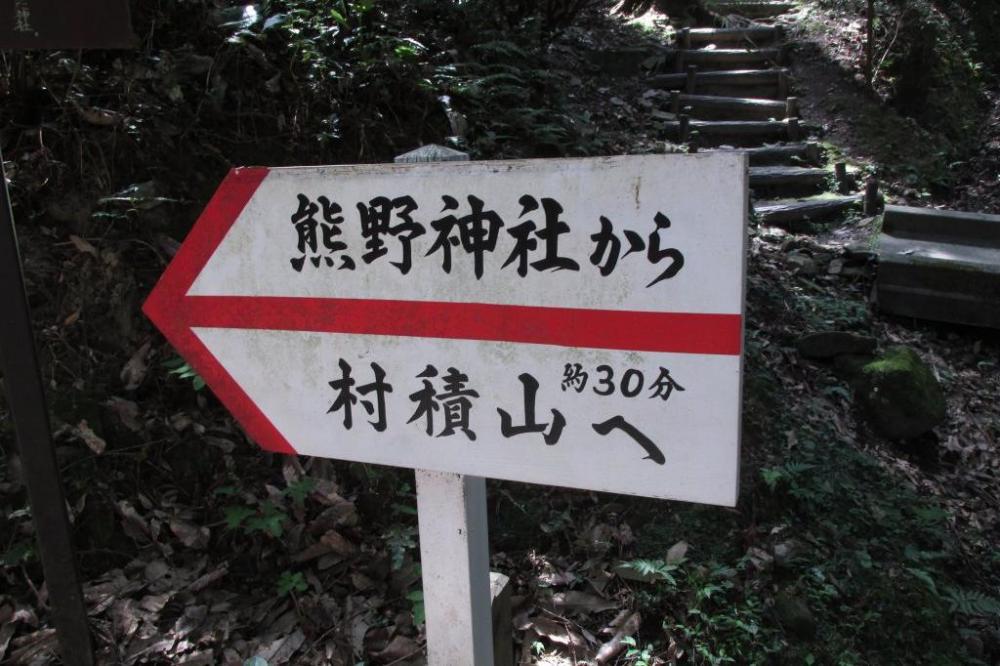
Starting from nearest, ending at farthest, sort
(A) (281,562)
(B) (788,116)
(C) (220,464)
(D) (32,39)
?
(D) (32,39)
(A) (281,562)
(C) (220,464)
(B) (788,116)

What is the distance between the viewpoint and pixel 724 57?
902 cm

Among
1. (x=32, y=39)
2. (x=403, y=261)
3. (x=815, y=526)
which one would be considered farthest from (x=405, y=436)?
(x=815, y=526)

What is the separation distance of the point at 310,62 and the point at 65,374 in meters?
2.02

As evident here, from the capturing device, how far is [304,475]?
295cm

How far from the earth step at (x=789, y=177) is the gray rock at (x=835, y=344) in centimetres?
290

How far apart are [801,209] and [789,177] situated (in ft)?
2.15

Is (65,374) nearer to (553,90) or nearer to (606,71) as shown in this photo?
(553,90)

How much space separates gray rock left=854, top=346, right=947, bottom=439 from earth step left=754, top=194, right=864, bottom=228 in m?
2.46

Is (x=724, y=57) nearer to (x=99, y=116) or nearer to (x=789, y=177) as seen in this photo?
(x=789, y=177)

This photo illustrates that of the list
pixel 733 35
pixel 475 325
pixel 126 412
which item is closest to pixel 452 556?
pixel 475 325

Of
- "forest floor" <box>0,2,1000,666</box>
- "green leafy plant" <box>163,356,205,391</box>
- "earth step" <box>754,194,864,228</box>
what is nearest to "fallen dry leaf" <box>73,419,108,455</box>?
"forest floor" <box>0,2,1000,666</box>

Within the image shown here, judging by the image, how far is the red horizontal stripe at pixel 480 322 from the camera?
3.72 feet

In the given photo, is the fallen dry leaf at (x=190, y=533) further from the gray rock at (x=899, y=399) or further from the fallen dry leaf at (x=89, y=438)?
the gray rock at (x=899, y=399)

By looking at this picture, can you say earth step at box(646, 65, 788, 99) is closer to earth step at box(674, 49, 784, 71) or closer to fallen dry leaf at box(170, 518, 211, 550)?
earth step at box(674, 49, 784, 71)
